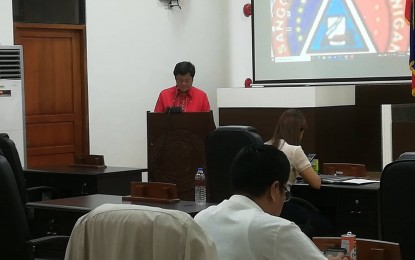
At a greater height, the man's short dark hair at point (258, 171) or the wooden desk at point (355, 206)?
the man's short dark hair at point (258, 171)

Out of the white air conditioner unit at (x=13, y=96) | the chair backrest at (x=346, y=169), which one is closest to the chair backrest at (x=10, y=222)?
the chair backrest at (x=346, y=169)

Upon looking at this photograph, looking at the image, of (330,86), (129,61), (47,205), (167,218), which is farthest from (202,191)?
(129,61)

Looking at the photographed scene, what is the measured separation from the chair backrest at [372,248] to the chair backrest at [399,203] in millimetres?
891

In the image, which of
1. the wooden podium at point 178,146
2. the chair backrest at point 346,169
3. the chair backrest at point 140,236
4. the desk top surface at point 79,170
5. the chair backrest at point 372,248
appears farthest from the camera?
the wooden podium at point 178,146

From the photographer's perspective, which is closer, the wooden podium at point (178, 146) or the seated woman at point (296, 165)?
the seated woman at point (296, 165)

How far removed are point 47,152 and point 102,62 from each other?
44.6 inches

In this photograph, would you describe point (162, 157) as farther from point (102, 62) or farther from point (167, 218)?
point (167, 218)

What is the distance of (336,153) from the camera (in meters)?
8.39

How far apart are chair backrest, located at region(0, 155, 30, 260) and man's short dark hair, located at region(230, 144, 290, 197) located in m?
1.45

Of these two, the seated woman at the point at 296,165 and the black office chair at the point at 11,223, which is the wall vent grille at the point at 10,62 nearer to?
the seated woman at the point at 296,165

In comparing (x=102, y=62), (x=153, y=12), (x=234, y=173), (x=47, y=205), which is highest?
(x=153, y=12)

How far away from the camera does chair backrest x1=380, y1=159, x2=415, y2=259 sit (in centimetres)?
375

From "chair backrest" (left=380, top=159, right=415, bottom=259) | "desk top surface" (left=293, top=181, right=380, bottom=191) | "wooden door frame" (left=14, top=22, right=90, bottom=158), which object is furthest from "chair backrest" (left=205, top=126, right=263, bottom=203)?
"wooden door frame" (left=14, top=22, right=90, bottom=158)

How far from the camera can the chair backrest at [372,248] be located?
2818 mm
